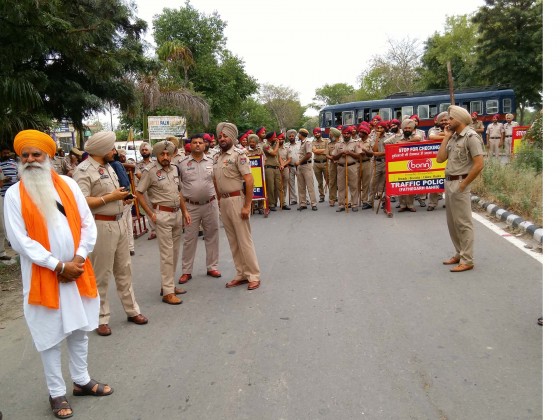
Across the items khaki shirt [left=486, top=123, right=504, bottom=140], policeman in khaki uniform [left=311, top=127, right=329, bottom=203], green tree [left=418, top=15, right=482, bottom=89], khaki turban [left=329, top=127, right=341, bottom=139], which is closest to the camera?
khaki turban [left=329, top=127, right=341, bottom=139]

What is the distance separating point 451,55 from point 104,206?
43.2 metres

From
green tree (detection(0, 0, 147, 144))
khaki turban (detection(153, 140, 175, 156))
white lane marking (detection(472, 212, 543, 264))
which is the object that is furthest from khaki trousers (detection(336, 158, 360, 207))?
khaki turban (detection(153, 140, 175, 156))

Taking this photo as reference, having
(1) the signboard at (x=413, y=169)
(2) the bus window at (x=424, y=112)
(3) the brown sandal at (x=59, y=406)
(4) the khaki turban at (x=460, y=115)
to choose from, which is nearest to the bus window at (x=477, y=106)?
(2) the bus window at (x=424, y=112)

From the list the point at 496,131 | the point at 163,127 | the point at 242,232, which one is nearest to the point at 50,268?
the point at 242,232

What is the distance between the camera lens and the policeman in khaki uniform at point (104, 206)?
4.55m

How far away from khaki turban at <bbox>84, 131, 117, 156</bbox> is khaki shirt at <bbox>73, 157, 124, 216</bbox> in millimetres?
117

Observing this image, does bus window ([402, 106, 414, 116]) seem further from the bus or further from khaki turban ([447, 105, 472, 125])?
khaki turban ([447, 105, 472, 125])

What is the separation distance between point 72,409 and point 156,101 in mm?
19417

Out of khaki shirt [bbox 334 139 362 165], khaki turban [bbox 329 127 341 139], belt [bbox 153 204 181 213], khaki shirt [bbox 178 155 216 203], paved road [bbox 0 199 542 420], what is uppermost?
khaki turban [bbox 329 127 341 139]

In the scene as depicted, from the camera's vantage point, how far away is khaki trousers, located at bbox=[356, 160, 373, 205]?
445 inches

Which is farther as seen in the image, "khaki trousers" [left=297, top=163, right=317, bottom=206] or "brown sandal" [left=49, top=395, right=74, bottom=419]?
"khaki trousers" [left=297, top=163, right=317, bottom=206]

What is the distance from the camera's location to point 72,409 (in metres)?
3.46

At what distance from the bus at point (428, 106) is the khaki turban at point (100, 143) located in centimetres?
2681

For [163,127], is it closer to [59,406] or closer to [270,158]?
[270,158]
